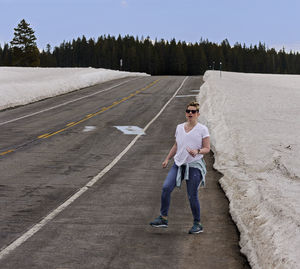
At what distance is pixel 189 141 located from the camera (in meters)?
7.44

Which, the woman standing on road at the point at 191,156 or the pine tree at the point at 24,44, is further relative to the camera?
the pine tree at the point at 24,44

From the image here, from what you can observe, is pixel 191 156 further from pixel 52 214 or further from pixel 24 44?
pixel 24 44

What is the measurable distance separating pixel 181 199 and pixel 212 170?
3298 millimetres

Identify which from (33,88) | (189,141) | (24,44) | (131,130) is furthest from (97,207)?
(24,44)

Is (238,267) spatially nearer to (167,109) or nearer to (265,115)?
(265,115)

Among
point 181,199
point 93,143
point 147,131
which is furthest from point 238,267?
point 147,131

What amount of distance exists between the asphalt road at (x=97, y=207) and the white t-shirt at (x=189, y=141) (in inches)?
45.5

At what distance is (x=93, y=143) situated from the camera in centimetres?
1755

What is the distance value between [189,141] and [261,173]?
418 centimetres

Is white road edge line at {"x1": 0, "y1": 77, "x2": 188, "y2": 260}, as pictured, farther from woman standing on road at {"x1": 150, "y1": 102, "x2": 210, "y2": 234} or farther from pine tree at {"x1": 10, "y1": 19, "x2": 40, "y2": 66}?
pine tree at {"x1": 10, "y1": 19, "x2": 40, "y2": 66}

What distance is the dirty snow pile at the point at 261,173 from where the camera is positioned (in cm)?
634

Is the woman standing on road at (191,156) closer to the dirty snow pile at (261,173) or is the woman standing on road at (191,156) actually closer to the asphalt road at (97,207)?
the asphalt road at (97,207)

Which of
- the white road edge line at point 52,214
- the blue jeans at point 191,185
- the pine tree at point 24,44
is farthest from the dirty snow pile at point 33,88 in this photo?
the pine tree at point 24,44

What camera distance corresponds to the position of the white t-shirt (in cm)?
744
